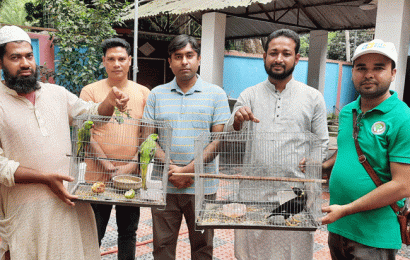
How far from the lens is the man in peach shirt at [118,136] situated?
306 cm

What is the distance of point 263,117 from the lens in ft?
9.51

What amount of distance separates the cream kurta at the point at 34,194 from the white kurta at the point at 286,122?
1.35m

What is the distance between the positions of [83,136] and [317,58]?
10.6 m

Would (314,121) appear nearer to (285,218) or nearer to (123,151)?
(285,218)

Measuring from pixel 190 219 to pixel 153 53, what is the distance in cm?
1064

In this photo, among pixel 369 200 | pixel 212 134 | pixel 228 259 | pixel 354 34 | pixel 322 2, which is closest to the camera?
pixel 369 200

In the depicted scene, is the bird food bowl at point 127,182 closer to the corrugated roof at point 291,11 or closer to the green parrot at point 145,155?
the green parrot at point 145,155

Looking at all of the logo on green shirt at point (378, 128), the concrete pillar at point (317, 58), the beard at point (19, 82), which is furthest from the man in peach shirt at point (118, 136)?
the concrete pillar at point (317, 58)

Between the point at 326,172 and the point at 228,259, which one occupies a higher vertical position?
the point at 326,172

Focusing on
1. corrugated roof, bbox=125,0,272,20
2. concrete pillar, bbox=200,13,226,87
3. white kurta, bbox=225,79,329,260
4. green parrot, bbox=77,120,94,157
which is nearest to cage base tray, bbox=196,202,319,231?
white kurta, bbox=225,79,329,260

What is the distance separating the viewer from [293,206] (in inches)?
97.3

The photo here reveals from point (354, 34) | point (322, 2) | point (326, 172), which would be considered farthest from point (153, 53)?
point (354, 34)

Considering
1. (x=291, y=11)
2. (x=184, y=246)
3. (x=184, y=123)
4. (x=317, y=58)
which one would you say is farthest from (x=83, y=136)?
(x=317, y=58)

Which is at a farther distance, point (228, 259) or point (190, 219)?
point (228, 259)
